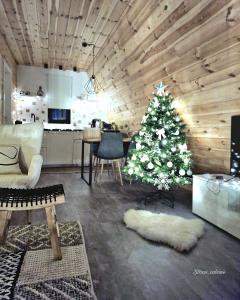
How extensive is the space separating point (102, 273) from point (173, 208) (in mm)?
1601

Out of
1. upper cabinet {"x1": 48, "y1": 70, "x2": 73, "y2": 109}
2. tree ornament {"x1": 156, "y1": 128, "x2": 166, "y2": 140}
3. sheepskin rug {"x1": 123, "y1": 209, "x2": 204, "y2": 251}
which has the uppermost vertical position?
upper cabinet {"x1": 48, "y1": 70, "x2": 73, "y2": 109}

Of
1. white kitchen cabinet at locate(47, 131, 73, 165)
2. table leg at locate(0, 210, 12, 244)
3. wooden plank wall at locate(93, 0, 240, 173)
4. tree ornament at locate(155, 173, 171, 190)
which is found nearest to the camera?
table leg at locate(0, 210, 12, 244)

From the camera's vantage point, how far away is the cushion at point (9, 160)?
252cm

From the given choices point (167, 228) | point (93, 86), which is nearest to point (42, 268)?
point (167, 228)

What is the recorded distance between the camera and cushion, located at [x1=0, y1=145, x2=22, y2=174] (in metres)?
2.52

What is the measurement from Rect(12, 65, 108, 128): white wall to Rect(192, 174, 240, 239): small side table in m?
4.25

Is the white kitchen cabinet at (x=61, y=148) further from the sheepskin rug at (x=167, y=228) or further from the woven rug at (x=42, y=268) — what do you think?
the woven rug at (x=42, y=268)

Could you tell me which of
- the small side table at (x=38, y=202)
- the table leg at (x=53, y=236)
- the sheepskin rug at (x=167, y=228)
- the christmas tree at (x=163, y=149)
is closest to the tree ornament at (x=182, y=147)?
the christmas tree at (x=163, y=149)

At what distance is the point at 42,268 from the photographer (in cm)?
161

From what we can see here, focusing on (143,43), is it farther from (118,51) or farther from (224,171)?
(224,171)

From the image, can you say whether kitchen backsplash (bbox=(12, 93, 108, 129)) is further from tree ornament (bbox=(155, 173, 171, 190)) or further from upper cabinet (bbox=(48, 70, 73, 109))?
tree ornament (bbox=(155, 173, 171, 190))

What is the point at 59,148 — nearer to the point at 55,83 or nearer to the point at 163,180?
the point at 55,83

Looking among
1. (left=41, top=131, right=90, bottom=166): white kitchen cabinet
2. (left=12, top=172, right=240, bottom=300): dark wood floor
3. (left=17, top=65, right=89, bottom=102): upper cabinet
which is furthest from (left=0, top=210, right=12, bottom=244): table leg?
(left=17, top=65, right=89, bottom=102): upper cabinet

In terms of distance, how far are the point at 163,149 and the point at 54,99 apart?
4361 mm
